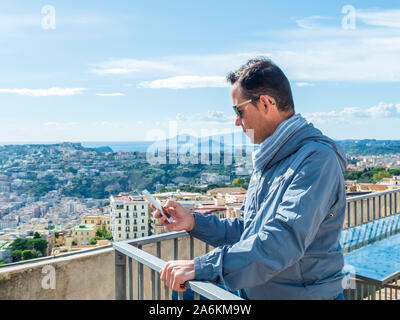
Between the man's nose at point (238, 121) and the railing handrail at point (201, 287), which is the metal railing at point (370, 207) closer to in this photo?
the man's nose at point (238, 121)

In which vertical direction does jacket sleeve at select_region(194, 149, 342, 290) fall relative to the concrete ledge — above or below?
above

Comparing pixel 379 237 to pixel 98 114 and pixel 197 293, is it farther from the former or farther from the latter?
pixel 98 114

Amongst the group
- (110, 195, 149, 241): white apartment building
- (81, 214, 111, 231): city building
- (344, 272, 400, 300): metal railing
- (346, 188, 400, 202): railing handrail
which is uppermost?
(110, 195, 149, 241): white apartment building

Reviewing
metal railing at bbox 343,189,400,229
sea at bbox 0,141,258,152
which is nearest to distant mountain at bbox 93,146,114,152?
sea at bbox 0,141,258,152

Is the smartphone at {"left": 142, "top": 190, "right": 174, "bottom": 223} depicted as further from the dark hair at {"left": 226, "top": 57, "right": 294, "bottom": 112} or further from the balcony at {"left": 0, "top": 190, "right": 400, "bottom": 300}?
the dark hair at {"left": 226, "top": 57, "right": 294, "bottom": 112}

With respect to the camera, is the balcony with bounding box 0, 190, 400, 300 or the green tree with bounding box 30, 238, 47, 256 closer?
the balcony with bounding box 0, 190, 400, 300

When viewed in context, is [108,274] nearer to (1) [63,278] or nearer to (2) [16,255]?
(1) [63,278]

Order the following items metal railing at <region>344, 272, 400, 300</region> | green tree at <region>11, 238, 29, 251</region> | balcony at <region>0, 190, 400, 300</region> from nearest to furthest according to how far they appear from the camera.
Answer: balcony at <region>0, 190, 400, 300</region> → metal railing at <region>344, 272, 400, 300</region> → green tree at <region>11, 238, 29, 251</region>

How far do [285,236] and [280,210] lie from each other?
3.4 inches

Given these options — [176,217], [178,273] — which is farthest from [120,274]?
[178,273]

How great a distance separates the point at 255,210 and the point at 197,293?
0.39m

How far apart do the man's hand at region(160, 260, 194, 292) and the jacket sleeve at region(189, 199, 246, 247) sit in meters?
0.50

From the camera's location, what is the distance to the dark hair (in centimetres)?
154

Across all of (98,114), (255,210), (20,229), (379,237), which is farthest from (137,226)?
(98,114)
